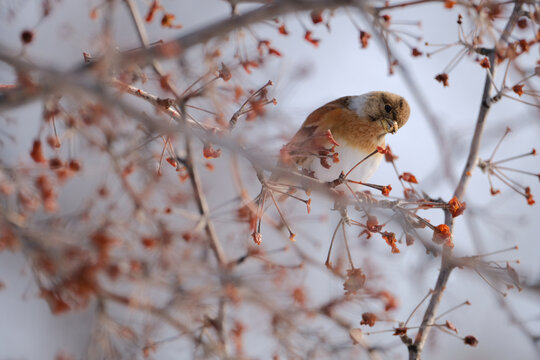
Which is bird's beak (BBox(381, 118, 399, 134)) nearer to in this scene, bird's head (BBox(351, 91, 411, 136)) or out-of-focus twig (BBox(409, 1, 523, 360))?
bird's head (BBox(351, 91, 411, 136))

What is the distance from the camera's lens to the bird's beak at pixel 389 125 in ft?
9.70

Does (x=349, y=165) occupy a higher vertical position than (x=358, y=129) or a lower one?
lower

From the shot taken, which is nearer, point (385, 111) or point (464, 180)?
point (464, 180)

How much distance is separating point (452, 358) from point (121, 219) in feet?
20.1

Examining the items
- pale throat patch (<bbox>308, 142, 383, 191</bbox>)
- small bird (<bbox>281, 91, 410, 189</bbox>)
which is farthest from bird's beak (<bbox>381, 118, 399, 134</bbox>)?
pale throat patch (<bbox>308, 142, 383, 191</bbox>)

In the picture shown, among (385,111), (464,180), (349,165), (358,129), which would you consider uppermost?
(385,111)

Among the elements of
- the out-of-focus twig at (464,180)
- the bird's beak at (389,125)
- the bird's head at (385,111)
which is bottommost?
the out-of-focus twig at (464,180)

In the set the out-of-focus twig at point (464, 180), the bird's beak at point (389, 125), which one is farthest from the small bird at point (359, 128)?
the out-of-focus twig at point (464, 180)

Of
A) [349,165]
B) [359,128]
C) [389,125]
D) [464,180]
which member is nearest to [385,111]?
[389,125]

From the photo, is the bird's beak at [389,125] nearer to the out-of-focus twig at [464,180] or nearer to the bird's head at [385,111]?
the bird's head at [385,111]

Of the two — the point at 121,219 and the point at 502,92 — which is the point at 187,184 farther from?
the point at 502,92

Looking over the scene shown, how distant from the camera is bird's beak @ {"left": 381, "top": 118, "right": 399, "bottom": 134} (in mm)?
2957

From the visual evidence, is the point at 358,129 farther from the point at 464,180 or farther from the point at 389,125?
the point at 464,180

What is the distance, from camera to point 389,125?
299 cm
